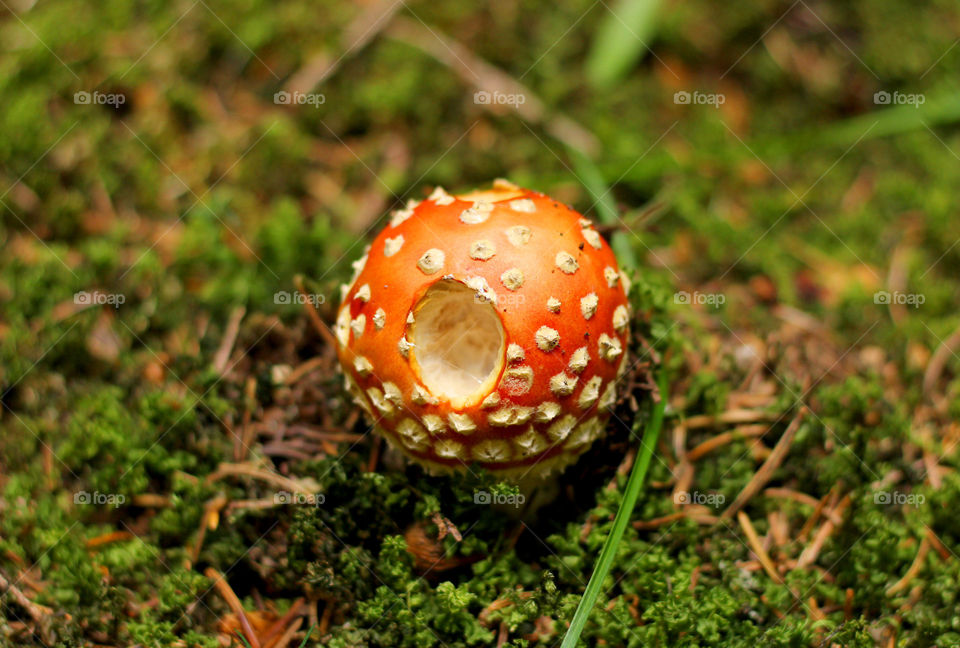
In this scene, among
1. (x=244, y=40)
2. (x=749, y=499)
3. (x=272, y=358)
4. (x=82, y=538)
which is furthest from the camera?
(x=244, y=40)

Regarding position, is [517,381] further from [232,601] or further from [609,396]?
[232,601]

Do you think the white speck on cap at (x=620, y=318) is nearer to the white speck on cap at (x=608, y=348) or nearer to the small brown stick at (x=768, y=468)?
the white speck on cap at (x=608, y=348)

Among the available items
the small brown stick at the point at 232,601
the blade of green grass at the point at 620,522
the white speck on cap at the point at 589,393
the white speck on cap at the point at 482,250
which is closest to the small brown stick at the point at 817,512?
the blade of green grass at the point at 620,522

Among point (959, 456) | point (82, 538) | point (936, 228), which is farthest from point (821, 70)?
point (82, 538)

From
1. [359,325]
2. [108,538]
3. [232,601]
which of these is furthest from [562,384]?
[108,538]

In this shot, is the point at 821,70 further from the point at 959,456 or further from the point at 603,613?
the point at 603,613

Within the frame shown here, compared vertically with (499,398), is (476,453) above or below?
below

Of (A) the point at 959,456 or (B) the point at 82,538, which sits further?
(A) the point at 959,456
